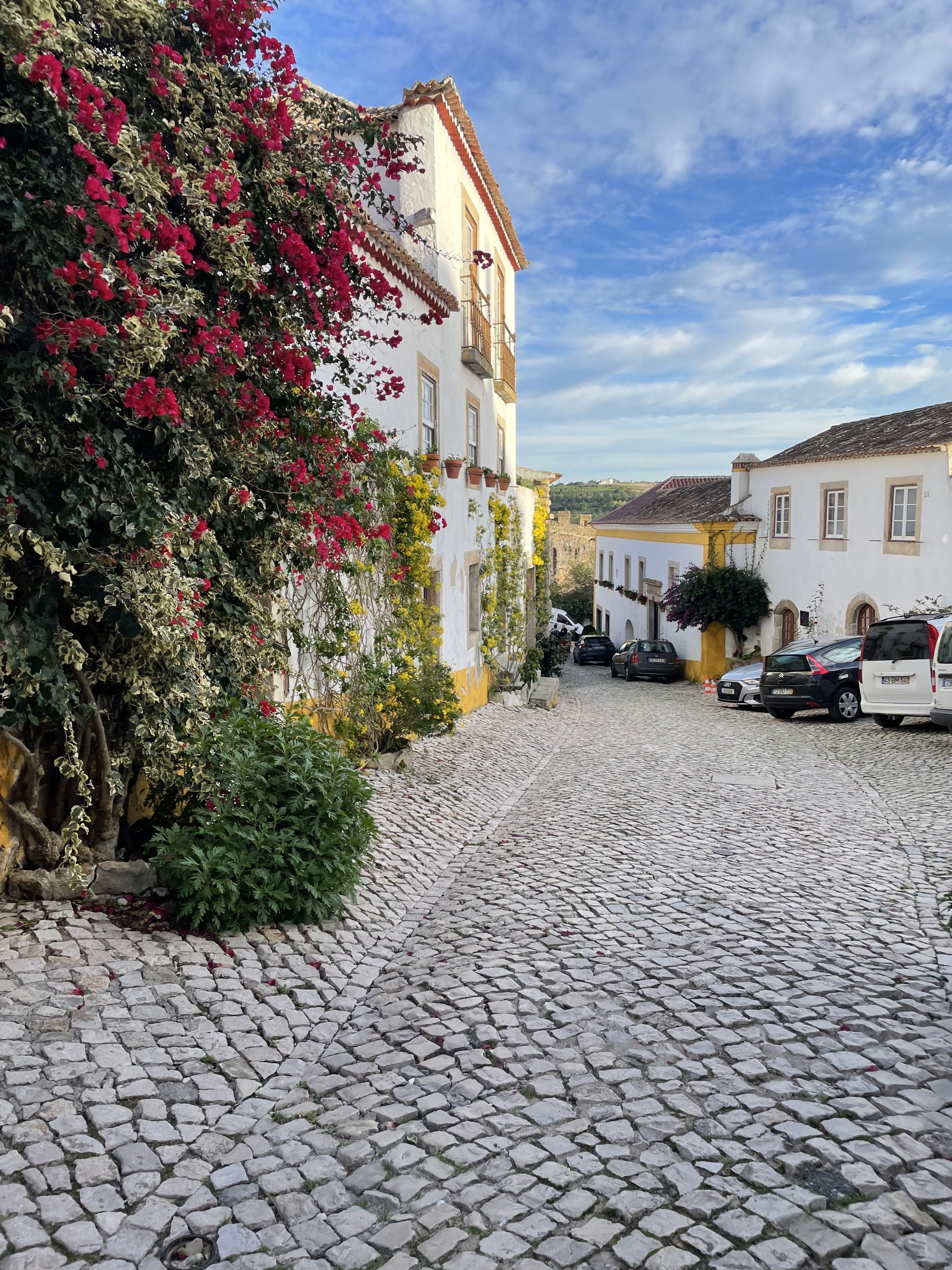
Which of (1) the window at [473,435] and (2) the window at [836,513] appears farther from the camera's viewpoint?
(2) the window at [836,513]

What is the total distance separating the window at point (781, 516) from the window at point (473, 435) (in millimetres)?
11643

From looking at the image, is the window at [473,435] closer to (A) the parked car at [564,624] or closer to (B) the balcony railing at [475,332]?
(B) the balcony railing at [475,332]

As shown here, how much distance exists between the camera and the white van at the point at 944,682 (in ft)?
42.6

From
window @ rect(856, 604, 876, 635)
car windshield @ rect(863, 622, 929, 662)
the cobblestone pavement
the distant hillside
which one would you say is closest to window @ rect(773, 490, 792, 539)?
window @ rect(856, 604, 876, 635)

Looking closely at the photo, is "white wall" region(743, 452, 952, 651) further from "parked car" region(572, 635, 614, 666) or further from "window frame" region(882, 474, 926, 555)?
"parked car" region(572, 635, 614, 666)

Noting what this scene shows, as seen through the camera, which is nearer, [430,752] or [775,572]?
[430,752]

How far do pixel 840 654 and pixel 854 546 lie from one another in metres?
5.97

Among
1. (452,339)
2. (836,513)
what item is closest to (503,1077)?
(452,339)

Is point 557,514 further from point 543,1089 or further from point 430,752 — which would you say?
point 543,1089

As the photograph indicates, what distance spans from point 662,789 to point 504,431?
13927 millimetres

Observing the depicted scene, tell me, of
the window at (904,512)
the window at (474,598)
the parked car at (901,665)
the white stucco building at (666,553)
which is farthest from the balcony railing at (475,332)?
the white stucco building at (666,553)

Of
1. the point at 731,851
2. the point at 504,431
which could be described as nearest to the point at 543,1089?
the point at 731,851

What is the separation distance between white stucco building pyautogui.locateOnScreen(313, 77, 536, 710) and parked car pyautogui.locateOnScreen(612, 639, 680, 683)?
34.6 ft

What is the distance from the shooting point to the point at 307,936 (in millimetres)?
5496
